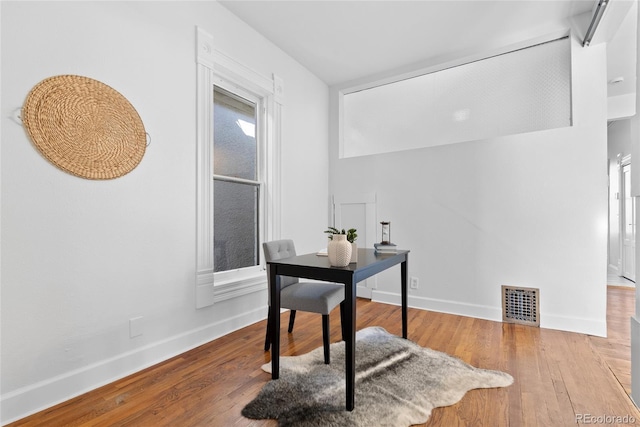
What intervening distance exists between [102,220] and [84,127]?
56 cm

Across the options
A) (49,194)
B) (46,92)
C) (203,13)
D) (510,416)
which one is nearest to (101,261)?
(49,194)

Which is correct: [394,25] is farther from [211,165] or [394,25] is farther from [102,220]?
[102,220]

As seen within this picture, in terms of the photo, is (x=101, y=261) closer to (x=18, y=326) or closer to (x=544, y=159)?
(x=18, y=326)

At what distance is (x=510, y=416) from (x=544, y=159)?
2.32 meters

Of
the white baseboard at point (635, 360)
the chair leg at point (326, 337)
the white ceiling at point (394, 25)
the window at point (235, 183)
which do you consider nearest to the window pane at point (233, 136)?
→ the window at point (235, 183)

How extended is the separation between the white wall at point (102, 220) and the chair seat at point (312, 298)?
84 cm

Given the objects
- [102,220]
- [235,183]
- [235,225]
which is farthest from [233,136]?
[102,220]

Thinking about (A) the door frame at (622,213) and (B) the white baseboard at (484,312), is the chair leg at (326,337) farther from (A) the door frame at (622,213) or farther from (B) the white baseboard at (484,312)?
(A) the door frame at (622,213)

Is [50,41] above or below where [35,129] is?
above

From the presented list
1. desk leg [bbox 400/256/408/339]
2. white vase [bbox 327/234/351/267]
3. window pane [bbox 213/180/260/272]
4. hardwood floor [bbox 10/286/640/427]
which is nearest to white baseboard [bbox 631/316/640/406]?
hardwood floor [bbox 10/286/640/427]

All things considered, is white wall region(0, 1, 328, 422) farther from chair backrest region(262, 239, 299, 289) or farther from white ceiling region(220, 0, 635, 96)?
chair backrest region(262, 239, 299, 289)

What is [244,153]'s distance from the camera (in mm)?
3076

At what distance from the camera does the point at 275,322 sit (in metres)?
1.84

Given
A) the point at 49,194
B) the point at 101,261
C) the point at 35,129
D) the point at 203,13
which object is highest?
the point at 203,13
